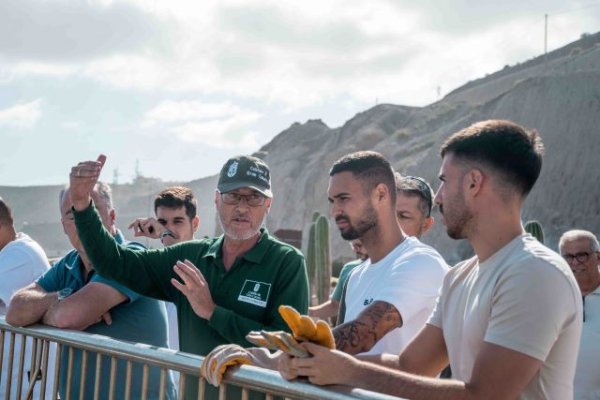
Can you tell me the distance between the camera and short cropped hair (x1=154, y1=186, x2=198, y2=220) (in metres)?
5.41

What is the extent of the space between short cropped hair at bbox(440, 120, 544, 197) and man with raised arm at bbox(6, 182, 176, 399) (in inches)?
64.5

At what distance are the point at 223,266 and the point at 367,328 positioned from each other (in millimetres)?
963

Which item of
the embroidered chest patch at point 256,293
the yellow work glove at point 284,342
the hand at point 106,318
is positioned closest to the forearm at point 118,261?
the hand at point 106,318

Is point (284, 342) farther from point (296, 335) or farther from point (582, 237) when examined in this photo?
point (582, 237)

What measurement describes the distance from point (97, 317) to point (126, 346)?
0.62 m

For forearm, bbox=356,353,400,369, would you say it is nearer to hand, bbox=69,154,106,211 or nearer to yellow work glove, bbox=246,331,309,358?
yellow work glove, bbox=246,331,309,358

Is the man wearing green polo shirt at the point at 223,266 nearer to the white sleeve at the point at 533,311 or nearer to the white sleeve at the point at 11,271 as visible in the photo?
the white sleeve at the point at 11,271

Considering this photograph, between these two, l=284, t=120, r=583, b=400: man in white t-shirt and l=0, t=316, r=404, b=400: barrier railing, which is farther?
l=0, t=316, r=404, b=400: barrier railing

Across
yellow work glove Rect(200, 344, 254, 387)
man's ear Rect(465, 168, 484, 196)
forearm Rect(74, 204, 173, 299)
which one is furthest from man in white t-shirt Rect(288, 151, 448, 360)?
forearm Rect(74, 204, 173, 299)

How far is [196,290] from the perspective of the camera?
3510 millimetres

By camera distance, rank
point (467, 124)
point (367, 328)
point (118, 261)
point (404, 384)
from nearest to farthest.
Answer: point (404, 384) < point (367, 328) < point (118, 261) < point (467, 124)

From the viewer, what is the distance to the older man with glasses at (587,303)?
4836 mm

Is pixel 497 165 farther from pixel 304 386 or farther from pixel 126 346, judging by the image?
pixel 126 346

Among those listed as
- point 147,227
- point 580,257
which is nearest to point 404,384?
point 147,227
